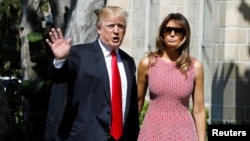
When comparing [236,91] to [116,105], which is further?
[236,91]

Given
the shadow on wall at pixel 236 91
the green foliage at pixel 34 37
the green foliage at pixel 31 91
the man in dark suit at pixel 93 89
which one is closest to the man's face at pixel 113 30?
the man in dark suit at pixel 93 89

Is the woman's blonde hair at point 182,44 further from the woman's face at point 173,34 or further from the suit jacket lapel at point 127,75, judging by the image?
the suit jacket lapel at point 127,75

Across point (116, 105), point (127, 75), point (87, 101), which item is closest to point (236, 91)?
point (127, 75)

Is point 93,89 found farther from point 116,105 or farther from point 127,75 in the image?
point 127,75

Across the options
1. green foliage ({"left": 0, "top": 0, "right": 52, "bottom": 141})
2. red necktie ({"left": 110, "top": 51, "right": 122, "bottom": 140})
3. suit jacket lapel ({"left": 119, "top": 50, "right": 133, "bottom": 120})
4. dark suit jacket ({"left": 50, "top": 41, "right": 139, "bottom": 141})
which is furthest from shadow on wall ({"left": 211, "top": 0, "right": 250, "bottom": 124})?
dark suit jacket ({"left": 50, "top": 41, "right": 139, "bottom": 141})

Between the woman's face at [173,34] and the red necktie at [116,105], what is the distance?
0.44m

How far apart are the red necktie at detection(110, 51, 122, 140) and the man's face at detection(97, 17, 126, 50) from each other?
16 centimetres

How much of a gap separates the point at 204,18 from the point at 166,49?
9740 millimetres

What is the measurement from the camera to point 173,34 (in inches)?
207

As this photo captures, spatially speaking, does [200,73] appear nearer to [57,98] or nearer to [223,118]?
[57,98]

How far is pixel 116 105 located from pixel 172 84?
0.44 meters

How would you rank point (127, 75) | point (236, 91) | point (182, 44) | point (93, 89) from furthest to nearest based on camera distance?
point (236, 91) → point (182, 44) → point (127, 75) → point (93, 89)

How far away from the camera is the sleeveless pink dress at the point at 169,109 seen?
5223 mm

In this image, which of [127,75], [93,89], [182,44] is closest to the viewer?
[93,89]
